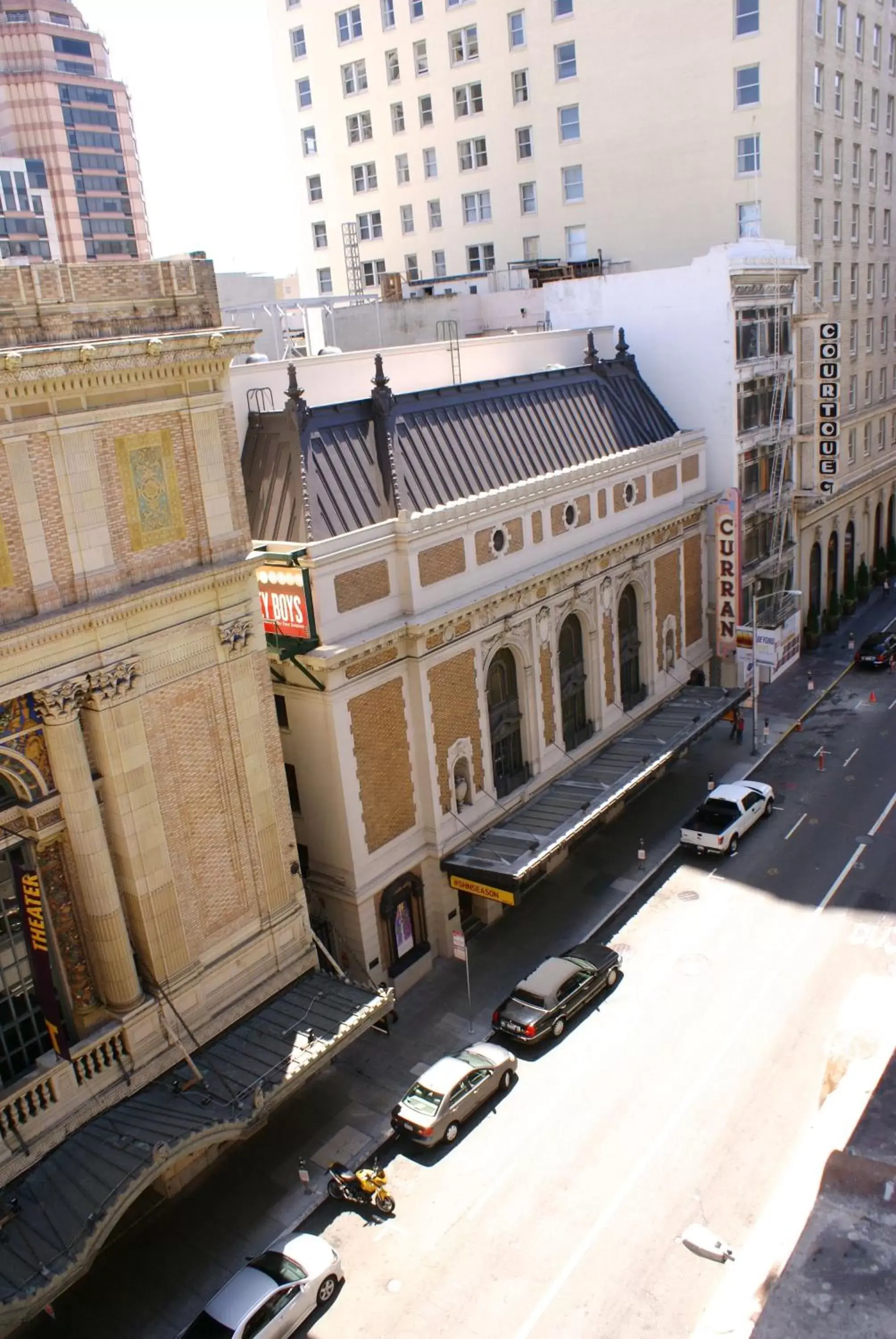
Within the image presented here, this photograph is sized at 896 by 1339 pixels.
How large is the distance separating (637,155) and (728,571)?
23268 mm

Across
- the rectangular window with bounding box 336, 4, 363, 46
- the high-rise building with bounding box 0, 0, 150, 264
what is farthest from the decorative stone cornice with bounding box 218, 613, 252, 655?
A: the high-rise building with bounding box 0, 0, 150, 264

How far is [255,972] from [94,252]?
110233 millimetres

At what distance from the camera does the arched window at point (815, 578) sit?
2298 inches

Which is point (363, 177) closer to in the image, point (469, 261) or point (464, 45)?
point (469, 261)

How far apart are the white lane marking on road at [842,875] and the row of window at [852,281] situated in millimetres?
30693

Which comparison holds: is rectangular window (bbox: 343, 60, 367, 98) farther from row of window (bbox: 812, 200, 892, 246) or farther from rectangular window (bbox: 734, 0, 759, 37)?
row of window (bbox: 812, 200, 892, 246)

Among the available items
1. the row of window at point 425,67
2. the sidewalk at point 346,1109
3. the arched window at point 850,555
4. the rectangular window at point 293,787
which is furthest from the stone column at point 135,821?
the arched window at point 850,555

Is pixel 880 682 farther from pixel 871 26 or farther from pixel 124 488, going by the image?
pixel 124 488

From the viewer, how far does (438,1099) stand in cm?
2420

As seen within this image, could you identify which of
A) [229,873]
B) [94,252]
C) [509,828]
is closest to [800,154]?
[509,828]

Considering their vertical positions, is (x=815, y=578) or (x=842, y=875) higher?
(x=815, y=578)

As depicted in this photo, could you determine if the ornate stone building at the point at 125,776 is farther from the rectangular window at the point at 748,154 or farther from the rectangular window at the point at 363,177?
the rectangular window at the point at 363,177

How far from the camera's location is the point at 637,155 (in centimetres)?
5325

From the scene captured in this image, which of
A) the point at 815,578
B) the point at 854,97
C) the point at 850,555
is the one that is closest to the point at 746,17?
the point at 854,97
